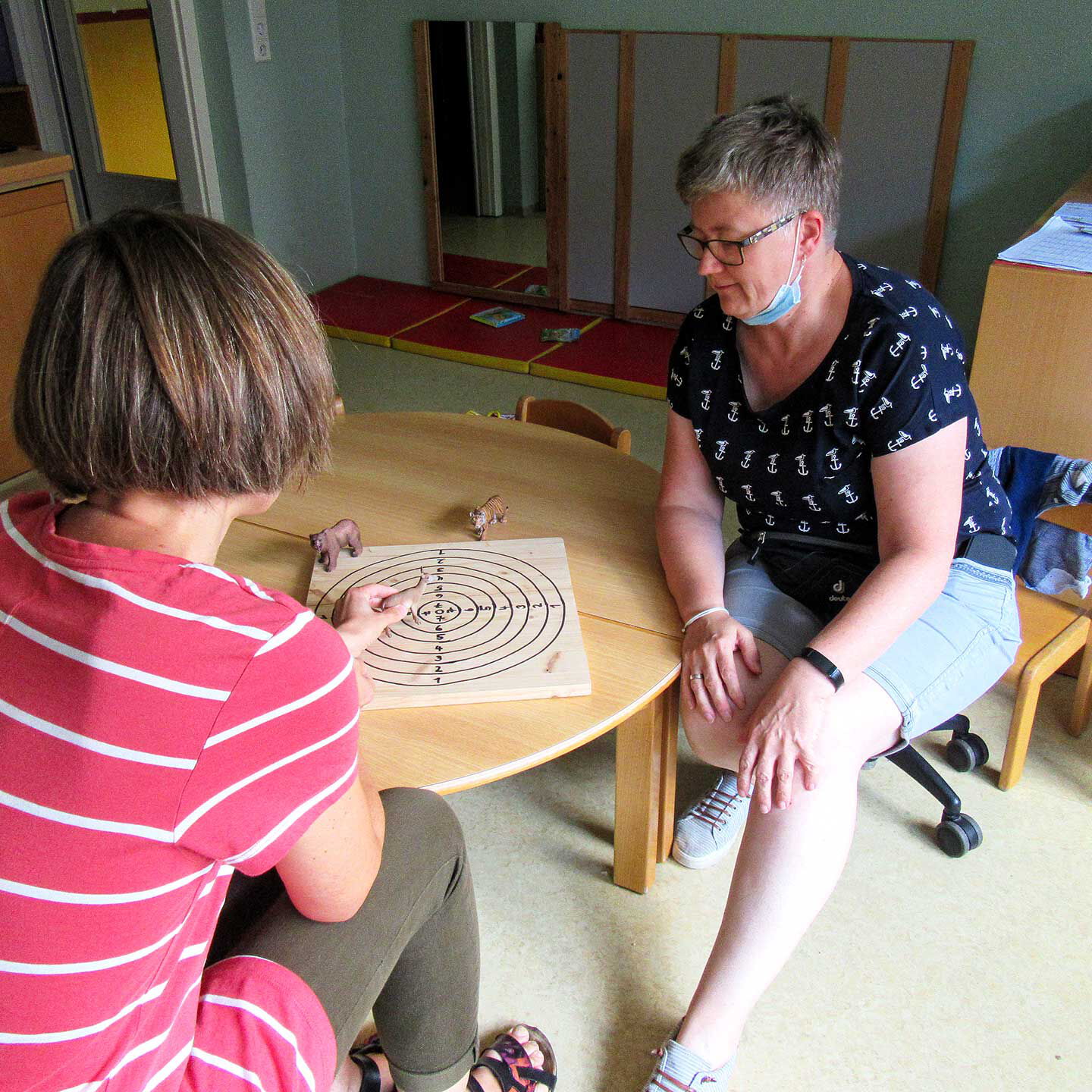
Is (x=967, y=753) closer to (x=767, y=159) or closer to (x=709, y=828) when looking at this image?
(x=709, y=828)

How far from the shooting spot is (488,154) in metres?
4.39

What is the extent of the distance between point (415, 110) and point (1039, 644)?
3.72 metres

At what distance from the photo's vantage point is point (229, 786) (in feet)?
2.62

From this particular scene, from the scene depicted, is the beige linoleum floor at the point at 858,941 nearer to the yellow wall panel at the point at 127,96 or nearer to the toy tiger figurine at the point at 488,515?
the toy tiger figurine at the point at 488,515

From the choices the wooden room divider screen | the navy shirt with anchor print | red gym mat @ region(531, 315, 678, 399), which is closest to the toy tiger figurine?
the navy shirt with anchor print

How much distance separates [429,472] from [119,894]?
117 cm

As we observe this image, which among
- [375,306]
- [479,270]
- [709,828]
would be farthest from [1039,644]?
[375,306]

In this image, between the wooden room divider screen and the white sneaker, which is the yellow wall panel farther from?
the white sneaker

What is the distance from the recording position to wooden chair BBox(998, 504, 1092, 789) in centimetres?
176

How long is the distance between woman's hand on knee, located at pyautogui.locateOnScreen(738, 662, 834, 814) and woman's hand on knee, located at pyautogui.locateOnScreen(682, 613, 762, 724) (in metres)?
0.07

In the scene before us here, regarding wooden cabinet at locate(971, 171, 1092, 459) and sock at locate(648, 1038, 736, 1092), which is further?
wooden cabinet at locate(971, 171, 1092, 459)

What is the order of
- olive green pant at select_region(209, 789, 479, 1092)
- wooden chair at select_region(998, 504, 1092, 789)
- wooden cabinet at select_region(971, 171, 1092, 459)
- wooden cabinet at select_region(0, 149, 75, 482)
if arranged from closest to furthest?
olive green pant at select_region(209, 789, 479, 1092) → wooden chair at select_region(998, 504, 1092, 789) → wooden cabinet at select_region(971, 171, 1092, 459) → wooden cabinet at select_region(0, 149, 75, 482)

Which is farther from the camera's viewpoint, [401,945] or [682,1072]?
[682,1072]

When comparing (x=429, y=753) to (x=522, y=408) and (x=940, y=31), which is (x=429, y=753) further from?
(x=940, y=31)
